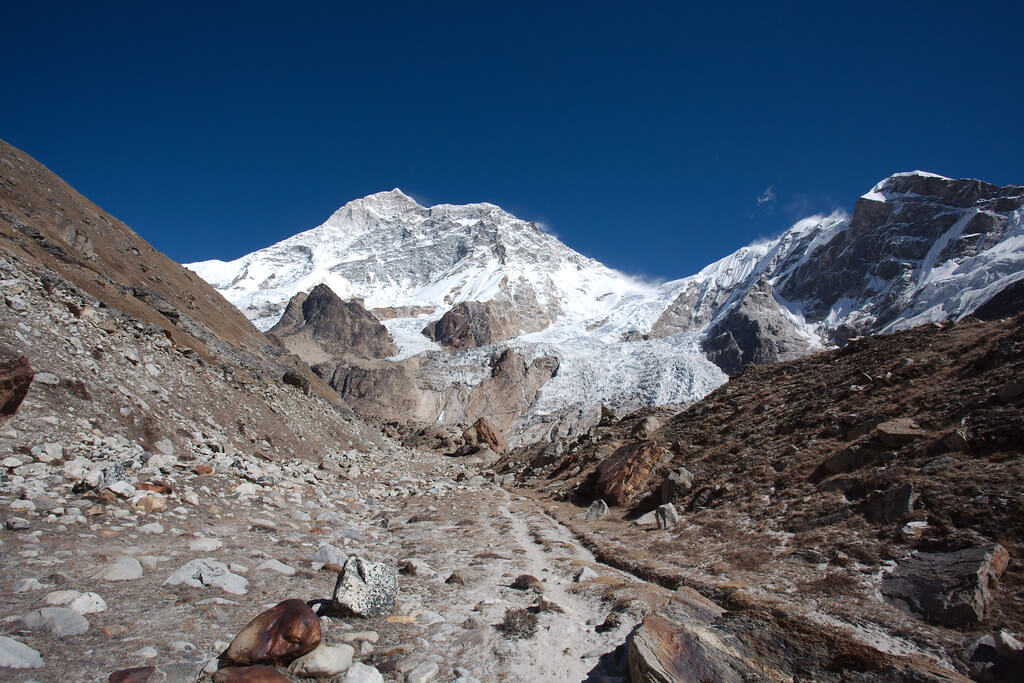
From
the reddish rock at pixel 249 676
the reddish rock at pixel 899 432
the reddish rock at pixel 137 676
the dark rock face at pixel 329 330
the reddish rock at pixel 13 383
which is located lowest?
the reddish rock at pixel 249 676

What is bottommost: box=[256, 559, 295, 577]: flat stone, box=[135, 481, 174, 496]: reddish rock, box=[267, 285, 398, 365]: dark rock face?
box=[256, 559, 295, 577]: flat stone

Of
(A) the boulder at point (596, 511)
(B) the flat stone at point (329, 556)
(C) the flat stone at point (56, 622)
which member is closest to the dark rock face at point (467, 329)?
(A) the boulder at point (596, 511)

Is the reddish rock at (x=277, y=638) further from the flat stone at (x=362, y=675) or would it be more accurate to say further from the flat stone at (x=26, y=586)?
the flat stone at (x=26, y=586)

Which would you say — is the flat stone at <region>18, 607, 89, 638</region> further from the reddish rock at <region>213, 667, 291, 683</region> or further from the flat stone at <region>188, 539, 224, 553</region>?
the flat stone at <region>188, 539, 224, 553</region>

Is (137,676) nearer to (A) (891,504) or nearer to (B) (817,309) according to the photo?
(A) (891,504)

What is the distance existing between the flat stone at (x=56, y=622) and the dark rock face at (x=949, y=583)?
895cm

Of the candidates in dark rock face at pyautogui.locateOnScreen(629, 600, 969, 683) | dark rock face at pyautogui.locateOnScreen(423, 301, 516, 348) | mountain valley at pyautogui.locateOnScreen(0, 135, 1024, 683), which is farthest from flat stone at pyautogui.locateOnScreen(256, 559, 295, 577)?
dark rock face at pyautogui.locateOnScreen(423, 301, 516, 348)

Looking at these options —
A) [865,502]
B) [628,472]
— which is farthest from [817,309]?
[865,502]

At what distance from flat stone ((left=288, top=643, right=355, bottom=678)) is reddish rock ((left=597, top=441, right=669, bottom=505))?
509 inches

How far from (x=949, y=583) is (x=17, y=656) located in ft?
30.9

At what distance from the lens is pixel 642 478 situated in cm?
1672

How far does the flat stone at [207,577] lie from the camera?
526 centimetres

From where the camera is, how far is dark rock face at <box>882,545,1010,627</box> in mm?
5605

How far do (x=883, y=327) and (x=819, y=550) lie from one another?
166504 millimetres
